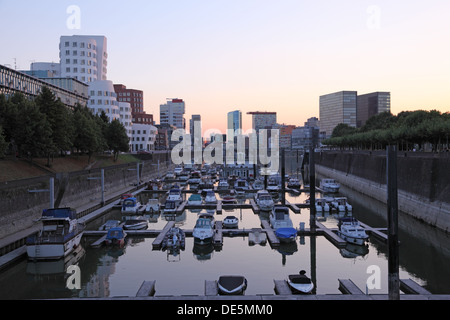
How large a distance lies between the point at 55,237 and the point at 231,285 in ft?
53.9

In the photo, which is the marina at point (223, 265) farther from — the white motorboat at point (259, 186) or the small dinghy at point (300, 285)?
the white motorboat at point (259, 186)

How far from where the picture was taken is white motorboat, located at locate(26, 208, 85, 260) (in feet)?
92.1

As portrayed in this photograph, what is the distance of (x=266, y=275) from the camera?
25.3 metres

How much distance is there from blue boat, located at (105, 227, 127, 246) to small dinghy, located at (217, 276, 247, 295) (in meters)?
15.0

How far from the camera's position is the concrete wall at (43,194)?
3259 cm

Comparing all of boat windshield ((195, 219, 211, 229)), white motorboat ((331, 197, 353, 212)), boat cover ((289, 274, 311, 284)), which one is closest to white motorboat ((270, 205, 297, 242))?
boat windshield ((195, 219, 211, 229))

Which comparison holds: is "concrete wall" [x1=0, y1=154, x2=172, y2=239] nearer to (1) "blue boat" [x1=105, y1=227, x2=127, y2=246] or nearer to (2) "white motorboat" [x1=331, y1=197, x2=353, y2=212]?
(1) "blue boat" [x1=105, y1=227, x2=127, y2=246]

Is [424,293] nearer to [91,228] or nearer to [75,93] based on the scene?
[91,228]

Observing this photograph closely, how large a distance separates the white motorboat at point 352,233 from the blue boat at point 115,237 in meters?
20.5

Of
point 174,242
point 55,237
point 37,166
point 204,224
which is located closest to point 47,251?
point 55,237

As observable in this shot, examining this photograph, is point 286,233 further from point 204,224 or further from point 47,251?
point 47,251

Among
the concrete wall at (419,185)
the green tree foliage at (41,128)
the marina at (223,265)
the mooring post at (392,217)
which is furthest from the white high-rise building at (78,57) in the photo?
the mooring post at (392,217)

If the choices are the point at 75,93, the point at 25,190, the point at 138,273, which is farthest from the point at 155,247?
the point at 75,93
